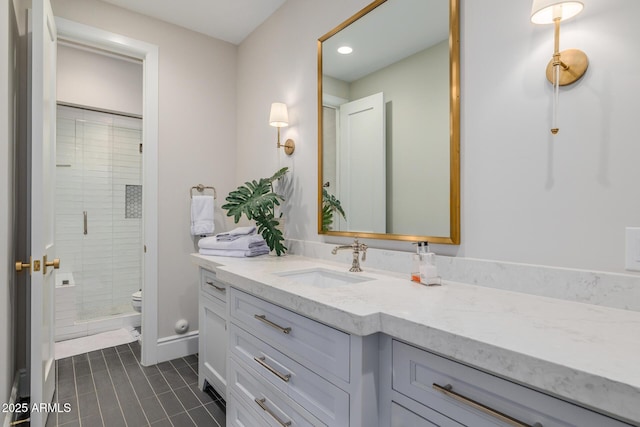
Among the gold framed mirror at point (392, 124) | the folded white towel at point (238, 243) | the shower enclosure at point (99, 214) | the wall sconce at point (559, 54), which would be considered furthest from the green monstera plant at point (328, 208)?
the shower enclosure at point (99, 214)

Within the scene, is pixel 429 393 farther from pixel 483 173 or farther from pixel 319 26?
pixel 319 26

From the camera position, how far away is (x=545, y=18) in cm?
104

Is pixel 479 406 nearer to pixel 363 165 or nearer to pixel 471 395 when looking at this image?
pixel 471 395

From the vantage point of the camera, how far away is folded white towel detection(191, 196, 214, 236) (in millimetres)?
2664

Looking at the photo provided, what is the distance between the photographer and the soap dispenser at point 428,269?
1.26m

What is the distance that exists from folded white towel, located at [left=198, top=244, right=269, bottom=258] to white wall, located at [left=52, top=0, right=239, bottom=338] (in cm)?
57

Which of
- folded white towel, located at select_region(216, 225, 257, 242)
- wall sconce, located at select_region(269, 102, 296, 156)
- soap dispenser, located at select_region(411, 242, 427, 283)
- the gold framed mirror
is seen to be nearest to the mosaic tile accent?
folded white towel, located at select_region(216, 225, 257, 242)

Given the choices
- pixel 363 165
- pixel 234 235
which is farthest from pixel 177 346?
pixel 363 165

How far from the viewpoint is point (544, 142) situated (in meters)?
1.10

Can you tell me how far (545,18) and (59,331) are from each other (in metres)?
3.92

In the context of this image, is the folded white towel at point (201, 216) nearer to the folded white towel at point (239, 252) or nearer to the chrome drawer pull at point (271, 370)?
the folded white towel at point (239, 252)

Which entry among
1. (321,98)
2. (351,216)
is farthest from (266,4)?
(351,216)

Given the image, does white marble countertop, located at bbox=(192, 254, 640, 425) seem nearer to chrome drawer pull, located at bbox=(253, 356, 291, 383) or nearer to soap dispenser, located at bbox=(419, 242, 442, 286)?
soap dispenser, located at bbox=(419, 242, 442, 286)

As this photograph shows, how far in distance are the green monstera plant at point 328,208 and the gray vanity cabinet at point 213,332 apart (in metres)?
0.67
